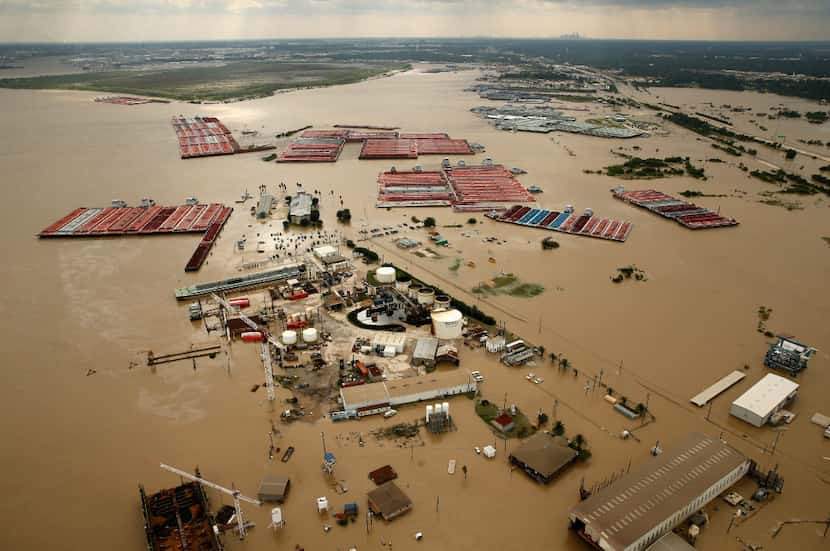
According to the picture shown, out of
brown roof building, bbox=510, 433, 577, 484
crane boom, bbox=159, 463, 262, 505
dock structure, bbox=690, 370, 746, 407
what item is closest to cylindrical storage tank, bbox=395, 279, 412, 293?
brown roof building, bbox=510, 433, 577, 484

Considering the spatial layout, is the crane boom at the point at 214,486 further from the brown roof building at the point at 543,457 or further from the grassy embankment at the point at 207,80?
the grassy embankment at the point at 207,80

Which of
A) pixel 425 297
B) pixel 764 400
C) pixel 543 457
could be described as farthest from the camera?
pixel 425 297

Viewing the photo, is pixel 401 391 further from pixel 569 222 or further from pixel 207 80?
pixel 207 80

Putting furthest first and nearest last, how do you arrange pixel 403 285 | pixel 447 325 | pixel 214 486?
pixel 403 285 → pixel 447 325 → pixel 214 486

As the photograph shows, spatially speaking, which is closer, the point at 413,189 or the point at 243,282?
the point at 243,282

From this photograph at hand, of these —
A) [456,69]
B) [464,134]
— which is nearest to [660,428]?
[464,134]

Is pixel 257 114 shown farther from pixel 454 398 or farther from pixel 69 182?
pixel 454 398

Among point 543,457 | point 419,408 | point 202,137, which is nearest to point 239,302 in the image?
point 419,408

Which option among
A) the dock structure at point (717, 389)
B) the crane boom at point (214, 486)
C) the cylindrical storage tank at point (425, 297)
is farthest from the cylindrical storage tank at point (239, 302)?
the dock structure at point (717, 389)
